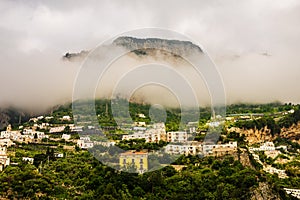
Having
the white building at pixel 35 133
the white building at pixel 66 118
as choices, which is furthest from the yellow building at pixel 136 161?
the white building at pixel 66 118

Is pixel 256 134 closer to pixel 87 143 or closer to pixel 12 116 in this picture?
pixel 87 143

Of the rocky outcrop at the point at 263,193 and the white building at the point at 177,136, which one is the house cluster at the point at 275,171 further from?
the rocky outcrop at the point at 263,193

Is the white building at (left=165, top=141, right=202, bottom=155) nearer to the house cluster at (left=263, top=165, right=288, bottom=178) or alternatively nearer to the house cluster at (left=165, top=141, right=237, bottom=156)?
the house cluster at (left=165, top=141, right=237, bottom=156)

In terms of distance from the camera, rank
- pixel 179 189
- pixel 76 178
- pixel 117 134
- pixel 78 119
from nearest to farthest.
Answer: pixel 179 189 → pixel 76 178 → pixel 117 134 → pixel 78 119

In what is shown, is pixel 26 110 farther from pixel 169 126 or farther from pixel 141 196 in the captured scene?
pixel 141 196

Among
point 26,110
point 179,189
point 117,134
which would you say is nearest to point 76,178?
point 179,189

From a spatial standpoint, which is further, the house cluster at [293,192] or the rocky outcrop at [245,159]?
the rocky outcrop at [245,159]
